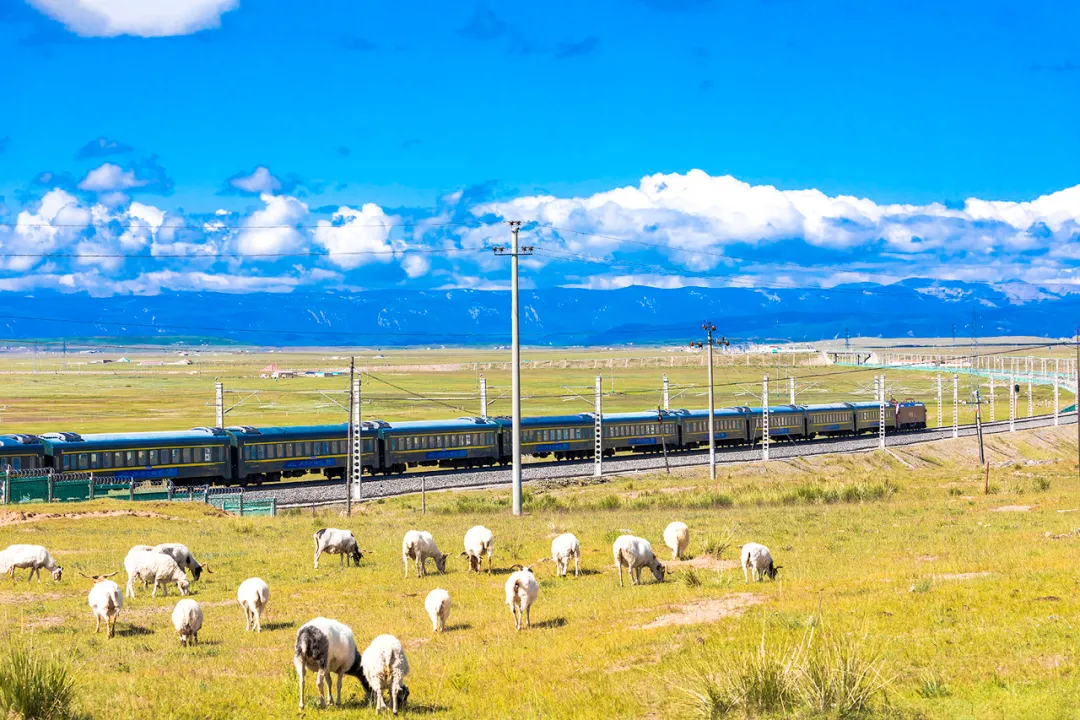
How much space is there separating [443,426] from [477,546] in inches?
1881

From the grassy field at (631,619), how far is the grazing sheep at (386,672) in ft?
1.59

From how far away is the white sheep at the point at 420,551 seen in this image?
88.5 ft

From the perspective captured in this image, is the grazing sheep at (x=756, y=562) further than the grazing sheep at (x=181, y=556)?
No

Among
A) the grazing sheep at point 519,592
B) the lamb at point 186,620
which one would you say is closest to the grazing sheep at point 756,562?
the grazing sheep at point 519,592

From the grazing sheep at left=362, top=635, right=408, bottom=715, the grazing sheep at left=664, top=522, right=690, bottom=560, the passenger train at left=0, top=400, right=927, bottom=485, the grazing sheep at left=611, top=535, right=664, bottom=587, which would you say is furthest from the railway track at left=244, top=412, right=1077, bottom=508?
the grazing sheep at left=362, top=635, right=408, bottom=715

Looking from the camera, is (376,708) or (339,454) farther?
(339,454)

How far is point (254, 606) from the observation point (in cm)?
2017

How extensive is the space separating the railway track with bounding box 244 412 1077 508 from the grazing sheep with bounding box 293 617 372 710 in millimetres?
37735

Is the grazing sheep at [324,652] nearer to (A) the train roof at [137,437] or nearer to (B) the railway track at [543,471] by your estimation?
(B) the railway track at [543,471]

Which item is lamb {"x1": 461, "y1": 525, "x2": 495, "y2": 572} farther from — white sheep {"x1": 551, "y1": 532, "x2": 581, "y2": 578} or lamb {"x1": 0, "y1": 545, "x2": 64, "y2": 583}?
lamb {"x1": 0, "y1": 545, "x2": 64, "y2": 583}

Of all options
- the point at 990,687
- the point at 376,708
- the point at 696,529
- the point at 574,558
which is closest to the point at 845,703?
the point at 990,687

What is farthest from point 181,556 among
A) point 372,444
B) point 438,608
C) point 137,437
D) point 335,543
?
point 372,444

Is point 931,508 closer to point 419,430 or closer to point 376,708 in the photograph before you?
point 376,708

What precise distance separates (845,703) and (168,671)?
10216mm
